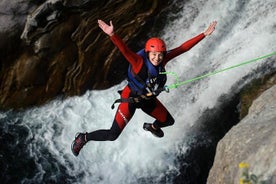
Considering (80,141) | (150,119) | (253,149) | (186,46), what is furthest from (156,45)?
(150,119)

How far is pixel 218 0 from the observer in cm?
820

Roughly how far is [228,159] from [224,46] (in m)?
3.56

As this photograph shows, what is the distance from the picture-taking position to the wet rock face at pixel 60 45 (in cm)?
767

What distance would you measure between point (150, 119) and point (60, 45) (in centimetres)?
232

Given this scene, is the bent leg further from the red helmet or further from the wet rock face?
the wet rock face

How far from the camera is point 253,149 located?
4.38 meters

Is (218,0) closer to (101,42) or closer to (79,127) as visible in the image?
(101,42)

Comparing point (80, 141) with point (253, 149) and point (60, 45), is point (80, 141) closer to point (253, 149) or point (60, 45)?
point (60, 45)

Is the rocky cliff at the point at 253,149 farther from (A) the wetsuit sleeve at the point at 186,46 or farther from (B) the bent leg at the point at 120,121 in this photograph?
(B) the bent leg at the point at 120,121

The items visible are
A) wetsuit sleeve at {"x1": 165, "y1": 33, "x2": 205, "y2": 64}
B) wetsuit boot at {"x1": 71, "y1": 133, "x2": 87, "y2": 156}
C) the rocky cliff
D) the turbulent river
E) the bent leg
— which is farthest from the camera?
the turbulent river

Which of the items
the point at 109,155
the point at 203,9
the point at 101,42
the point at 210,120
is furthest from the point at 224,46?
the point at 109,155

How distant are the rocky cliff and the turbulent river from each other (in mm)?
1860

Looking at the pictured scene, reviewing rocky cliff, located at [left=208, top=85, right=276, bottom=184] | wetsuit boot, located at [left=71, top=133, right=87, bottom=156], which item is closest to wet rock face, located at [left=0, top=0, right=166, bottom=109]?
wetsuit boot, located at [left=71, top=133, right=87, bottom=156]

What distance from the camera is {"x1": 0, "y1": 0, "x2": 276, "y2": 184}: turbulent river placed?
739cm
